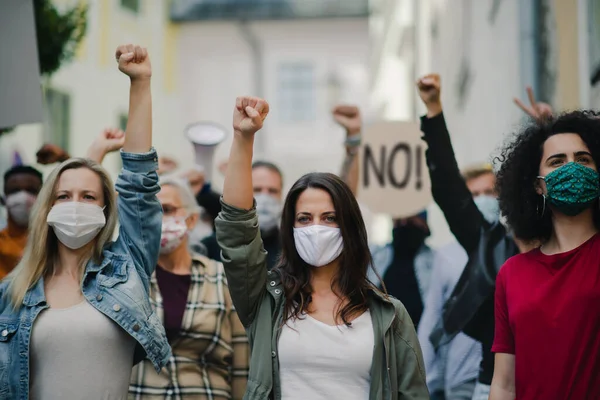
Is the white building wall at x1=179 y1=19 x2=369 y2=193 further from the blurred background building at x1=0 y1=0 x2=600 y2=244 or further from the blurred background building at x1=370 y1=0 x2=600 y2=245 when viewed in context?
the blurred background building at x1=370 y1=0 x2=600 y2=245

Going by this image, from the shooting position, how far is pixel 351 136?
236 inches

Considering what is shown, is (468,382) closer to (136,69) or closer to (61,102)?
(136,69)

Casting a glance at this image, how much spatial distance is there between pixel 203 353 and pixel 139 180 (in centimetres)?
113

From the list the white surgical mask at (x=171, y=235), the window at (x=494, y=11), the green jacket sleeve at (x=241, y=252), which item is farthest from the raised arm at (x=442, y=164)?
the window at (x=494, y=11)

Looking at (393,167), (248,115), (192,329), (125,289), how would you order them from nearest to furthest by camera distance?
1. (248,115)
2. (125,289)
3. (192,329)
4. (393,167)

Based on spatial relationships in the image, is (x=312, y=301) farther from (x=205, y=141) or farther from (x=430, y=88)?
(x=205, y=141)

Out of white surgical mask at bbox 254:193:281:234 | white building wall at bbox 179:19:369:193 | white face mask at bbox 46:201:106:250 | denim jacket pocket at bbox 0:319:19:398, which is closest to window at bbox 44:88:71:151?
white building wall at bbox 179:19:369:193

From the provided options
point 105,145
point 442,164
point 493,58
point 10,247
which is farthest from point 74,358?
point 493,58

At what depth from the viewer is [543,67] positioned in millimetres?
7750

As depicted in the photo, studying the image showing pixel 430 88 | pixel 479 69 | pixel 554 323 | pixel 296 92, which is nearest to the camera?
pixel 554 323

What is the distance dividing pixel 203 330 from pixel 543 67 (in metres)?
4.09

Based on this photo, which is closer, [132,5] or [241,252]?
[241,252]

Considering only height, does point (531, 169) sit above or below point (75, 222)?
above

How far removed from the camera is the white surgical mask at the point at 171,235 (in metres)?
5.20
